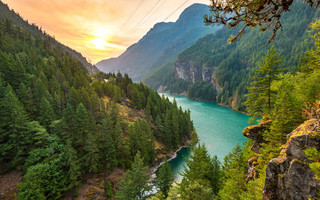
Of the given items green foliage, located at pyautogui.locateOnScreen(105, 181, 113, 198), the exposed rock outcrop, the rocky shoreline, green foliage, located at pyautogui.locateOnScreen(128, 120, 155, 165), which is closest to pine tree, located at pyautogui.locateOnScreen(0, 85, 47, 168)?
green foliage, located at pyautogui.locateOnScreen(105, 181, 113, 198)

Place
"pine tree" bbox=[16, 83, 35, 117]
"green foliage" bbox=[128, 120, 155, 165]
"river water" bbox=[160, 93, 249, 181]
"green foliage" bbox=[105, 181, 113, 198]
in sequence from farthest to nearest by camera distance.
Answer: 1. "river water" bbox=[160, 93, 249, 181]
2. "green foliage" bbox=[128, 120, 155, 165]
3. "pine tree" bbox=[16, 83, 35, 117]
4. "green foliage" bbox=[105, 181, 113, 198]

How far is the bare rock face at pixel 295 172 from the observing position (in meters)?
6.93

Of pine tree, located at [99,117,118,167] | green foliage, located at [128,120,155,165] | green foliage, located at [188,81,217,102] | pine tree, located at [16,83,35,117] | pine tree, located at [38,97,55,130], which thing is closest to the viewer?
pine tree, located at [38,97,55,130]

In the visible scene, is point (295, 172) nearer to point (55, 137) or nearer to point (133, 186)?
point (133, 186)

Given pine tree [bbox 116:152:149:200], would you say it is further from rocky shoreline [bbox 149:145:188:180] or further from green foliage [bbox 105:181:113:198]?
rocky shoreline [bbox 149:145:188:180]

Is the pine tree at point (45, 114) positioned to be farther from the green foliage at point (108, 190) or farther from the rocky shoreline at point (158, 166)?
the rocky shoreline at point (158, 166)

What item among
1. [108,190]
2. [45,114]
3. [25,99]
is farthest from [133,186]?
[25,99]

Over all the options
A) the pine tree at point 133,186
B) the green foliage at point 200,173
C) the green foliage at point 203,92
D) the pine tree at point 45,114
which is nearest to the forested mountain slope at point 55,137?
the pine tree at point 45,114

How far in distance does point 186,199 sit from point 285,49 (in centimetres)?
18169

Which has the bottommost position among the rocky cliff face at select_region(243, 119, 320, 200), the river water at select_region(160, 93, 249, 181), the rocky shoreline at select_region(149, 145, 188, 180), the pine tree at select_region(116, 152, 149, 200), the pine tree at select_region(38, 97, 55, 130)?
the rocky shoreline at select_region(149, 145, 188, 180)

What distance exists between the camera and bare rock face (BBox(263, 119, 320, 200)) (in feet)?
22.7

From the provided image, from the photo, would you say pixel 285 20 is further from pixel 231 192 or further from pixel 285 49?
pixel 231 192

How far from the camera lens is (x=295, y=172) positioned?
7461 millimetres

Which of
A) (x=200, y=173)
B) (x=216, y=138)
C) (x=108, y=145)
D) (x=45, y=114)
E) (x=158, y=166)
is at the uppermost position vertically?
(x=45, y=114)
